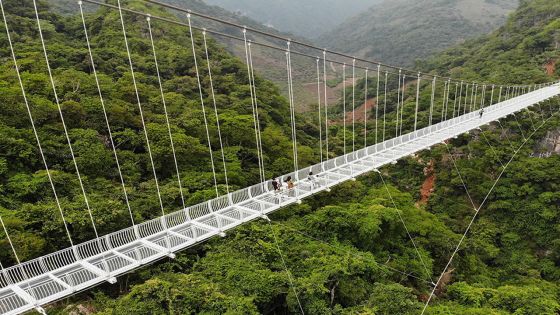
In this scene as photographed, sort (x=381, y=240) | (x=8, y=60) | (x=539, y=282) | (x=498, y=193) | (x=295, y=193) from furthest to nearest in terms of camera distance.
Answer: (x=498, y=193) < (x=8, y=60) < (x=539, y=282) < (x=381, y=240) < (x=295, y=193)

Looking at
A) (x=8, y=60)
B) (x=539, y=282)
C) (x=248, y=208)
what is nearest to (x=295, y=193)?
(x=248, y=208)

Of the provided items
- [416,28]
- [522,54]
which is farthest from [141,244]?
[416,28]

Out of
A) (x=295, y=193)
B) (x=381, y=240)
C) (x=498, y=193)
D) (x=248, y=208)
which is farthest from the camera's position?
(x=498, y=193)

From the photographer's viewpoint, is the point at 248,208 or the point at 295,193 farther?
the point at 295,193

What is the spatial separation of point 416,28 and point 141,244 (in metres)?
130

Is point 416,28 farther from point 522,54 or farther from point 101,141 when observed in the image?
point 101,141

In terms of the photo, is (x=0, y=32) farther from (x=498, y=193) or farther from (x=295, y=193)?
(x=498, y=193)

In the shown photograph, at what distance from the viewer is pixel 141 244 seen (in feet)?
28.4

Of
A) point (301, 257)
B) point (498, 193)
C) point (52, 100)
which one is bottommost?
point (498, 193)

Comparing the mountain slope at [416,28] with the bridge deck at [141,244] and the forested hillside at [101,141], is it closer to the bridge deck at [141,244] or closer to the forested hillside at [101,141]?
the forested hillside at [101,141]

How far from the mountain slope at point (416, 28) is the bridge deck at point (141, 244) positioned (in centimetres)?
9113

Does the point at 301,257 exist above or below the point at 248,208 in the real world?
below

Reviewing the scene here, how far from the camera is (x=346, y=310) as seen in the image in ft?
38.3

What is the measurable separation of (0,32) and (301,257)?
2475 cm
